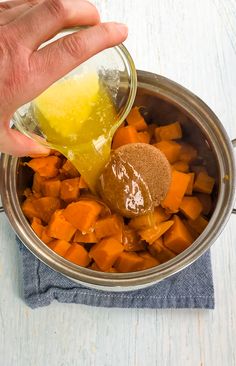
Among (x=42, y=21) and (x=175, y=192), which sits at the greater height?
(x=42, y=21)

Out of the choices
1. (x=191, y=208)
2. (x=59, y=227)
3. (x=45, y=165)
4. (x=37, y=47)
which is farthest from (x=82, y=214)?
(x=37, y=47)

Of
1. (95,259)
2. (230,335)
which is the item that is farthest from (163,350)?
(95,259)

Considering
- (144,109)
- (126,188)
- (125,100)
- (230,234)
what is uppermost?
(125,100)

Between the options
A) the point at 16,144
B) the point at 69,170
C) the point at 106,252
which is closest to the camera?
the point at 16,144

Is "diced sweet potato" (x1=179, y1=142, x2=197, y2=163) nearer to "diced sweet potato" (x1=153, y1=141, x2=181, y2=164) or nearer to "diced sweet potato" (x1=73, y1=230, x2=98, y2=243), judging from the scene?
"diced sweet potato" (x1=153, y1=141, x2=181, y2=164)

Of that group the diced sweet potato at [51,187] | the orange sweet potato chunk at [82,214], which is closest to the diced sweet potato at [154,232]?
the orange sweet potato chunk at [82,214]

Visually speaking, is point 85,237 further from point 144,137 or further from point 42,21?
point 42,21

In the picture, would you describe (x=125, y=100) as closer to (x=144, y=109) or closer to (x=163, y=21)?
(x=144, y=109)
